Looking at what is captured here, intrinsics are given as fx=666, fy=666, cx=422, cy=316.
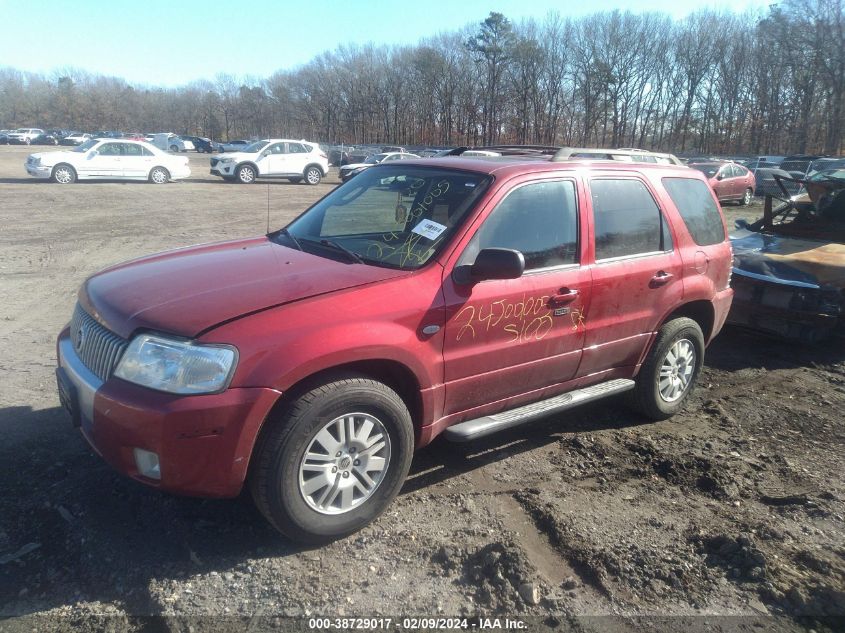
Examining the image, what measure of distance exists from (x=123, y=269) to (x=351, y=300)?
1.56m

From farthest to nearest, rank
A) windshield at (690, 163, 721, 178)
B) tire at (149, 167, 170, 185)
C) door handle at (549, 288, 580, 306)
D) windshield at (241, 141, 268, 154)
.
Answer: windshield at (241, 141, 268, 154), tire at (149, 167, 170, 185), windshield at (690, 163, 721, 178), door handle at (549, 288, 580, 306)

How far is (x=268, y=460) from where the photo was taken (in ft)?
9.86

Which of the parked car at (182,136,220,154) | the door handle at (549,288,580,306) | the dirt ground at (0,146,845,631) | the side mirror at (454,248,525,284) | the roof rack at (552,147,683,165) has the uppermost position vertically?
the parked car at (182,136,220,154)

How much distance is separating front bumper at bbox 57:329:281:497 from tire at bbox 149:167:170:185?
24325mm

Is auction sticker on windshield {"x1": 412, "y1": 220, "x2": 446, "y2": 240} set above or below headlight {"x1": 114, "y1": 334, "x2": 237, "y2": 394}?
above

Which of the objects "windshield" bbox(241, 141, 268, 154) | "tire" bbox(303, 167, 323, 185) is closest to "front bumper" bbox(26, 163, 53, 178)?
"windshield" bbox(241, 141, 268, 154)

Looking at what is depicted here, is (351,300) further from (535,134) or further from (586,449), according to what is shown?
(535,134)

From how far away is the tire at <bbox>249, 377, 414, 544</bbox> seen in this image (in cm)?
303

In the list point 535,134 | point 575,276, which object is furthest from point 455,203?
point 535,134

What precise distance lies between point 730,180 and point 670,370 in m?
22.9

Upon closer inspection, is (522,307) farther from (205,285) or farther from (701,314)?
(701,314)

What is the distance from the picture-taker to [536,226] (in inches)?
159

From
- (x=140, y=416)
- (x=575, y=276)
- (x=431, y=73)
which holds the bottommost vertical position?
(x=140, y=416)

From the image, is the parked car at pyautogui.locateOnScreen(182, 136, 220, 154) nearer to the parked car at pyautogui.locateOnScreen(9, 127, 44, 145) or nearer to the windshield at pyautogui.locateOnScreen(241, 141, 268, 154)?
the parked car at pyautogui.locateOnScreen(9, 127, 44, 145)
